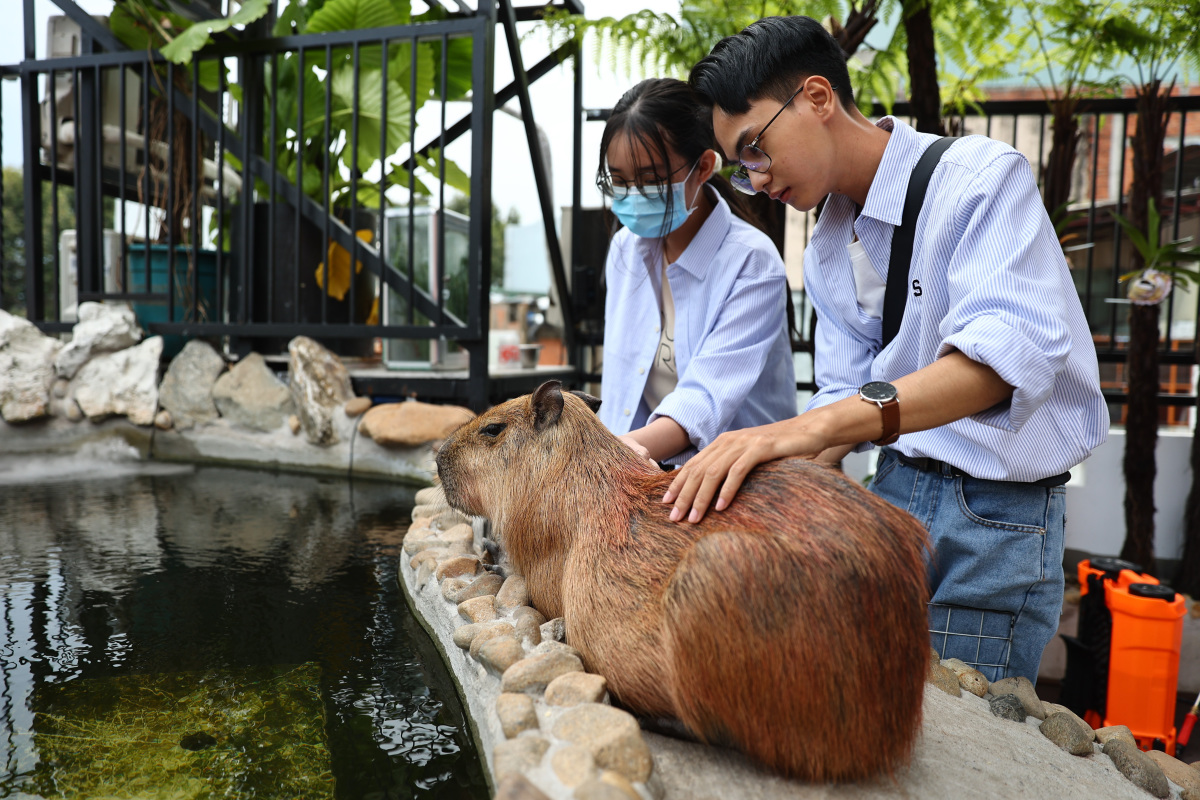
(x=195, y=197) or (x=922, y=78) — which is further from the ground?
(x=922, y=78)

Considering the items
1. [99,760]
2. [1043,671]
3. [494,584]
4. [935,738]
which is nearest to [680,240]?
[494,584]

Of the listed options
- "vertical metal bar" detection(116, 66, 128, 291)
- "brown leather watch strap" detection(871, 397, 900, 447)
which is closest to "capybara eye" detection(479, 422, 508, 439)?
"brown leather watch strap" detection(871, 397, 900, 447)

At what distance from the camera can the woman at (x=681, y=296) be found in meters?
2.17

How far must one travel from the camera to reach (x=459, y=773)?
1.40 m

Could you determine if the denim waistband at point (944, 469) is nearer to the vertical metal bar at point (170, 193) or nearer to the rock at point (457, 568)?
the rock at point (457, 568)

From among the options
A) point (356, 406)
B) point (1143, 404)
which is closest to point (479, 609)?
point (356, 406)

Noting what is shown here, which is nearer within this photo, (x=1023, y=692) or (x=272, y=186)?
(x=1023, y=692)

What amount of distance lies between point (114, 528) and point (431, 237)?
325cm

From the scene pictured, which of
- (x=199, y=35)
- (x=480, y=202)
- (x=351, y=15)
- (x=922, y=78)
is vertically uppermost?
(x=351, y=15)

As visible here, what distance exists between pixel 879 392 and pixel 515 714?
29.9 inches

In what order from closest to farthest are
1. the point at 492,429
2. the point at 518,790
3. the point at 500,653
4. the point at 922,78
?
the point at 518,790, the point at 500,653, the point at 492,429, the point at 922,78

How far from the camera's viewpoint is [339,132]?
5547mm

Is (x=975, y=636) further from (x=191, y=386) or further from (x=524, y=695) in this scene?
(x=191, y=386)

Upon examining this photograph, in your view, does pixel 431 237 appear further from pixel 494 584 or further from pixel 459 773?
pixel 459 773
